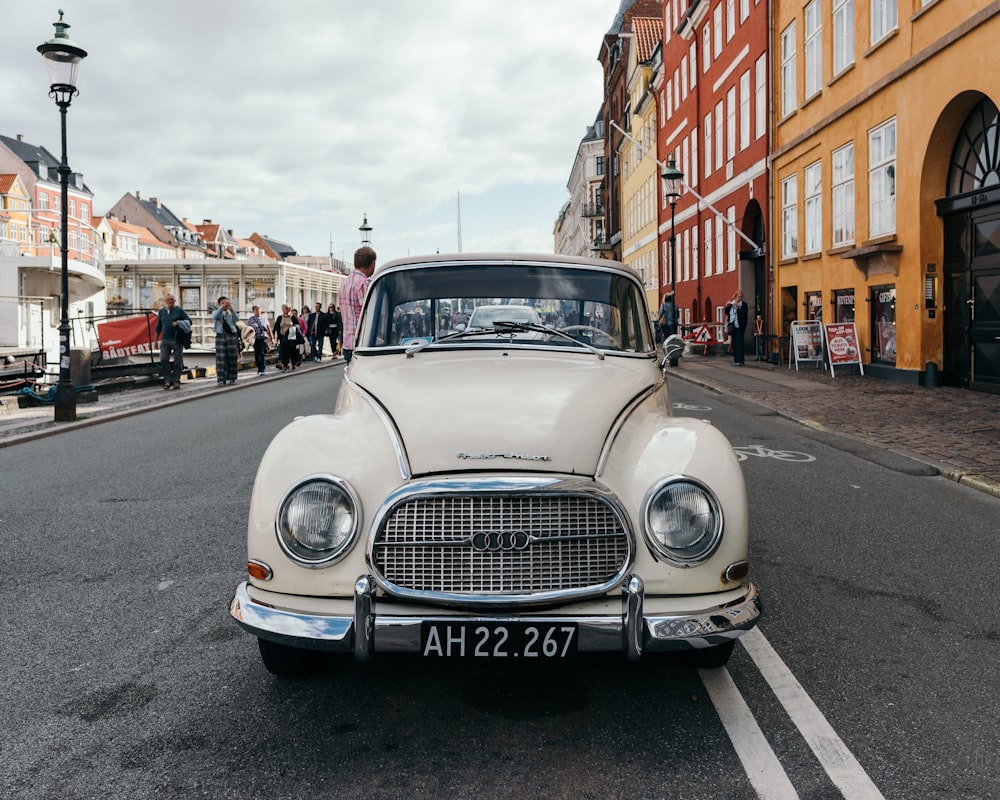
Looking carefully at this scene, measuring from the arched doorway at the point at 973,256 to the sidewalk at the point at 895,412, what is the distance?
0.58 m

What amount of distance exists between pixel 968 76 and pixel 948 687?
14144mm

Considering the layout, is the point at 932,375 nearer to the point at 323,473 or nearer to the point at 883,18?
the point at 883,18

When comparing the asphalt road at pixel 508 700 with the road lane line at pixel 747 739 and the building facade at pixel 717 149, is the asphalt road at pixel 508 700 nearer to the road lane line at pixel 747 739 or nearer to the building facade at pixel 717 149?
the road lane line at pixel 747 739

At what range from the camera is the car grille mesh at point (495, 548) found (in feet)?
10.1

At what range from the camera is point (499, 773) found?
9.43 feet

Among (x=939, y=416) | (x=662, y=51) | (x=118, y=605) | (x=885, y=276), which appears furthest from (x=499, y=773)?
(x=662, y=51)

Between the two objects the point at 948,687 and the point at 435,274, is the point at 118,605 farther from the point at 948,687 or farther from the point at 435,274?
the point at 948,687

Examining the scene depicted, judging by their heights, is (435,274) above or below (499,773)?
above

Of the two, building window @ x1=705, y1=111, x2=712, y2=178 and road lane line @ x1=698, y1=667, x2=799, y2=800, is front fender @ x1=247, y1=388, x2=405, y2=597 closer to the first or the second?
road lane line @ x1=698, y1=667, x2=799, y2=800

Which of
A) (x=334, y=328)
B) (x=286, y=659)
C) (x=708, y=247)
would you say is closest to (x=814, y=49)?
(x=708, y=247)

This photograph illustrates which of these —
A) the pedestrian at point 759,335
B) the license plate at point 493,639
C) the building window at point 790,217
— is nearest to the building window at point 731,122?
the pedestrian at point 759,335

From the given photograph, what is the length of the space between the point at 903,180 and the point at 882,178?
4.37 feet

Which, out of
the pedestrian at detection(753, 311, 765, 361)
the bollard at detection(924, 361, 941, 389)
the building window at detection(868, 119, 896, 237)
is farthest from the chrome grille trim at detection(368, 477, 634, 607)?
the pedestrian at detection(753, 311, 765, 361)

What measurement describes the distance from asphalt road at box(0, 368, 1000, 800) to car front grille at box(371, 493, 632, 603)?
516 millimetres
